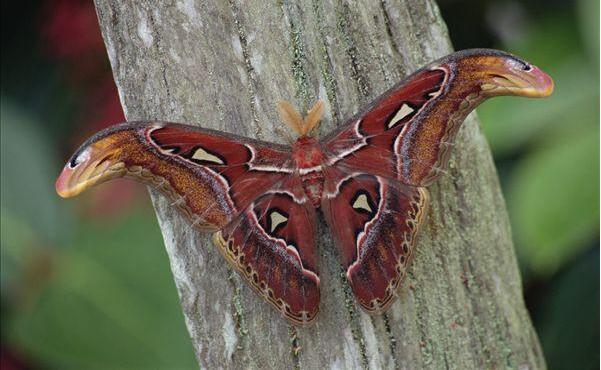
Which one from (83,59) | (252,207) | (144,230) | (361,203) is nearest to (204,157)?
(252,207)

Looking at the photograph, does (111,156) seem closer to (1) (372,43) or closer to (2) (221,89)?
(2) (221,89)

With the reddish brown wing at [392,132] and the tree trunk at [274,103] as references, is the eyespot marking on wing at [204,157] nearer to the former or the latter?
the tree trunk at [274,103]

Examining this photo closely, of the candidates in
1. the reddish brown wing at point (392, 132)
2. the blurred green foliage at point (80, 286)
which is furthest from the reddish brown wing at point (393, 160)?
the blurred green foliage at point (80, 286)

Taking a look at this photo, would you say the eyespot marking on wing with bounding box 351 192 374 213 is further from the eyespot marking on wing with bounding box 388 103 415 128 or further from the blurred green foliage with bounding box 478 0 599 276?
the blurred green foliage with bounding box 478 0 599 276

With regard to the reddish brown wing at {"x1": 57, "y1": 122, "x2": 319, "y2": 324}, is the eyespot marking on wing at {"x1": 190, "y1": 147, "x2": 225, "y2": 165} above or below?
above

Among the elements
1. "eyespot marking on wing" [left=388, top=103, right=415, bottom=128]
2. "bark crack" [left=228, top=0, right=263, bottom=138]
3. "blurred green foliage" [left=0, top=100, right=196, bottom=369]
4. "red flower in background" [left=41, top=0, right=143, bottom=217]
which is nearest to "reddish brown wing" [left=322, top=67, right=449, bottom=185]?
"eyespot marking on wing" [left=388, top=103, right=415, bottom=128]

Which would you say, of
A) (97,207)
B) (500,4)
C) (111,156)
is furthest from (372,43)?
(500,4)

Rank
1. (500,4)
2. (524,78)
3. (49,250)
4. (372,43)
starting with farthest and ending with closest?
1. (500,4)
2. (49,250)
3. (372,43)
4. (524,78)
